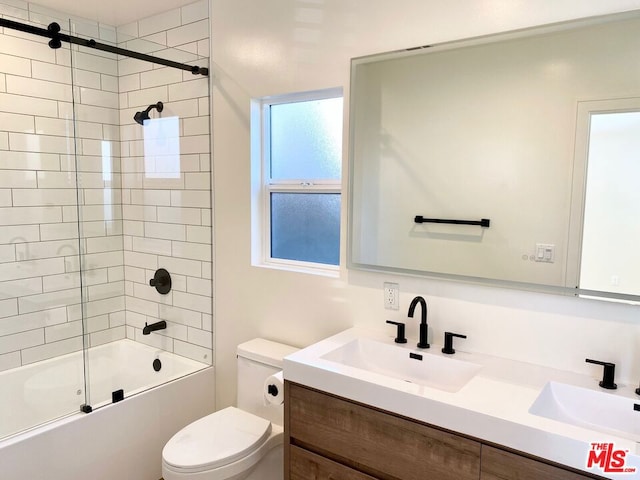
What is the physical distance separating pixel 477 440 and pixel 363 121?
1.39 metres

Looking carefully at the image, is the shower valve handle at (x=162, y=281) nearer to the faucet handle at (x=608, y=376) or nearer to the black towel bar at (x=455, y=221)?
Result: the black towel bar at (x=455, y=221)

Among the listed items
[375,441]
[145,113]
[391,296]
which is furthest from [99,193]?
[375,441]

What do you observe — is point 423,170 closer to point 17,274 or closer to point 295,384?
point 295,384

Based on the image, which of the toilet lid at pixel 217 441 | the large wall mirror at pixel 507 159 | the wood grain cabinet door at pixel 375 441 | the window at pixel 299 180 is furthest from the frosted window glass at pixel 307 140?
the toilet lid at pixel 217 441

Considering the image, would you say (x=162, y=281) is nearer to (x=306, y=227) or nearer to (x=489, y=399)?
(x=306, y=227)

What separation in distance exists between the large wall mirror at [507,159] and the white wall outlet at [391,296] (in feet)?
0.33

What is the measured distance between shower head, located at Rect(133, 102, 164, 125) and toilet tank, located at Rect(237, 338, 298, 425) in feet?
5.13

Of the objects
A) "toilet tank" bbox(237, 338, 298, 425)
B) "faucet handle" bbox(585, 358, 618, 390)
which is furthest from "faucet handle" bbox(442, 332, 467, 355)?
"toilet tank" bbox(237, 338, 298, 425)

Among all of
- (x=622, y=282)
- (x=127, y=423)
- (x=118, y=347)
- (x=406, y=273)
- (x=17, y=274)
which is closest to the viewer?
(x=622, y=282)

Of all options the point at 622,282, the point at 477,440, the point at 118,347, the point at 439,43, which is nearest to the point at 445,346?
the point at 477,440

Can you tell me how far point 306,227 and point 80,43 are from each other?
156 cm

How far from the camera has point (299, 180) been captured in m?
2.49

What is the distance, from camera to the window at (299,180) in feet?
7.75

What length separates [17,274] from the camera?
272 cm
